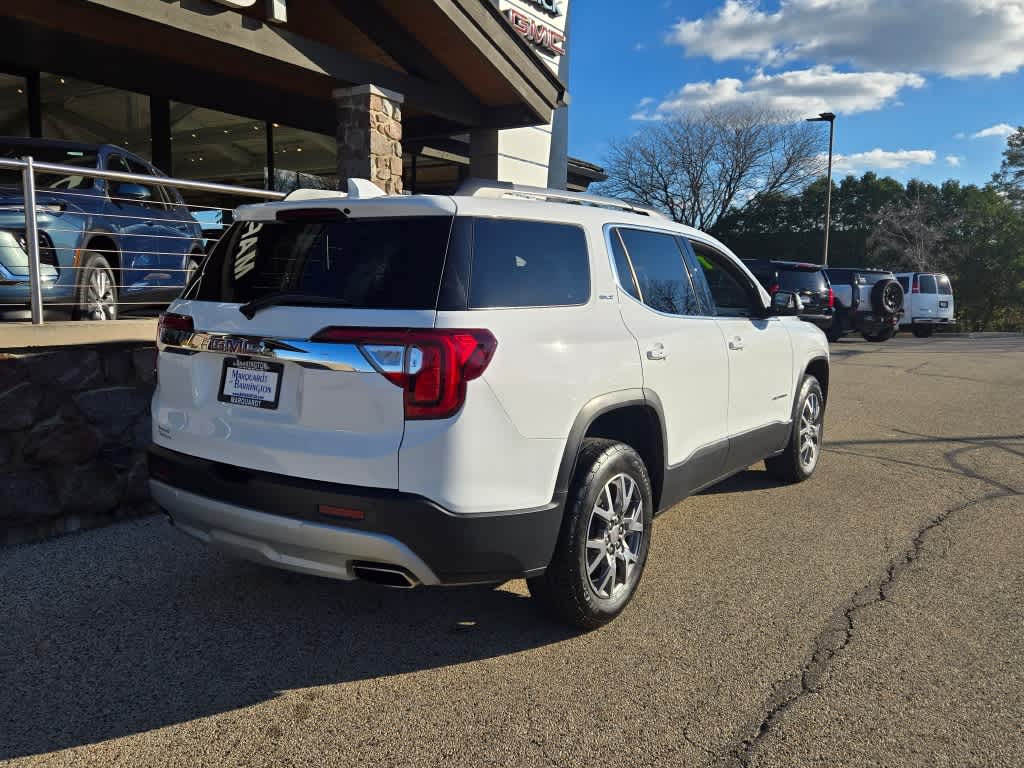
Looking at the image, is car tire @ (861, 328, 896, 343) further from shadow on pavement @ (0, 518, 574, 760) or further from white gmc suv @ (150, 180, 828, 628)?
shadow on pavement @ (0, 518, 574, 760)

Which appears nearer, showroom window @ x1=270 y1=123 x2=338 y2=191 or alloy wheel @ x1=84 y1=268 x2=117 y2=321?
alloy wheel @ x1=84 y1=268 x2=117 y2=321

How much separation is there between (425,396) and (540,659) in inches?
49.0

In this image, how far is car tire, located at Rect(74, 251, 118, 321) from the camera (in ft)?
21.4

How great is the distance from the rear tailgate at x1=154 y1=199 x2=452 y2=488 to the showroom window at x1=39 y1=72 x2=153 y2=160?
9.58 meters

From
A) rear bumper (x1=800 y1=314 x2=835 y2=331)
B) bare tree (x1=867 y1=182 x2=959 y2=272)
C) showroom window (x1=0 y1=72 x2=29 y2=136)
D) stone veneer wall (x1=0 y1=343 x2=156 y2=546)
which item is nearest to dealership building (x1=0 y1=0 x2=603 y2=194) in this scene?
showroom window (x1=0 y1=72 x2=29 y2=136)

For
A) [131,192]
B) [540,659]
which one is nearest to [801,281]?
[131,192]

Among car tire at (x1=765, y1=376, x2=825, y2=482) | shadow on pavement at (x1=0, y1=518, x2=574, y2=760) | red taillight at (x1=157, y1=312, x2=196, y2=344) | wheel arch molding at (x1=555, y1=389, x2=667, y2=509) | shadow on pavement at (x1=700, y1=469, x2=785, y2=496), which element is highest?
red taillight at (x1=157, y1=312, x2=196, y2=344)

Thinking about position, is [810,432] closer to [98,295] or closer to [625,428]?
[625,428]

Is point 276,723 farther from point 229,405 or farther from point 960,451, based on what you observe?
point 960,451

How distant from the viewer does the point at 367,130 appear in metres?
9.69

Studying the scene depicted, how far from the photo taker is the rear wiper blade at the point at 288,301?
10.2 feet

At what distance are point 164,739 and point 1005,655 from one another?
3.26m

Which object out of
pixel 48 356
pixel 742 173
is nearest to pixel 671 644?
pixel 48 356

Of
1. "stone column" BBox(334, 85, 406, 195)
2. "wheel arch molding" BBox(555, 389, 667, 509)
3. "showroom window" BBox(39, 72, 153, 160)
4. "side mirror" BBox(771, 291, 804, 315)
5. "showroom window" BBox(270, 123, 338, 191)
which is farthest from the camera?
"showroom window" BBox(270, 123, 338, 191)
